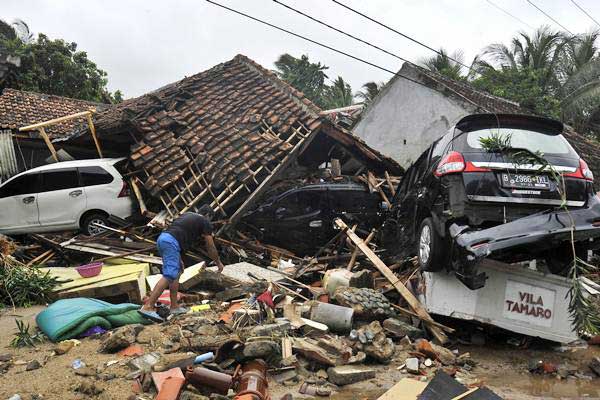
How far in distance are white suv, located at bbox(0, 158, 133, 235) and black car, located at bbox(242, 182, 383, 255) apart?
3.21 meters

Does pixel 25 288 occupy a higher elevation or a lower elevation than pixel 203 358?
lower

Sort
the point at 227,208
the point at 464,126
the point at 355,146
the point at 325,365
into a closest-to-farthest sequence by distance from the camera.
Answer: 1. the point at 325,365
2. the point at 464,126
3. the point at 227,208
4. the point at 355,146

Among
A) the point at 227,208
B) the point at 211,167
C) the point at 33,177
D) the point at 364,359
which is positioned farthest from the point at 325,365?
the point at 33,177

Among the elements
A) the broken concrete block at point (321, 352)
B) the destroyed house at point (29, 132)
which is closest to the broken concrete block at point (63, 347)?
the broken concrete block at point (321, 352)

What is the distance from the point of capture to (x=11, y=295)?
6953 millimetres

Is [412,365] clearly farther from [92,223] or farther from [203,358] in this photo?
[92,223]

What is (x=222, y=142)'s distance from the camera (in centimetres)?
1137

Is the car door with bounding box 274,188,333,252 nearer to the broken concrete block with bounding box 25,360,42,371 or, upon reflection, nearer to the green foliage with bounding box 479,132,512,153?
the green foliage with bounding box 479,132,512,153

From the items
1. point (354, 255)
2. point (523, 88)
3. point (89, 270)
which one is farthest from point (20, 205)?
point (523, 88)

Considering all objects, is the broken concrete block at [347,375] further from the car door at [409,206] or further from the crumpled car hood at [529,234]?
the car door at [409,206]

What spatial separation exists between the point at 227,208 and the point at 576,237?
695 centimetres

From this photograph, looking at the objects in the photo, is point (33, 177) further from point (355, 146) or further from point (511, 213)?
point (511, 213)

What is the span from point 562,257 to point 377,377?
2447 mm

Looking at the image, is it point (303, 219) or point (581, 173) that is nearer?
point (581, 173)
